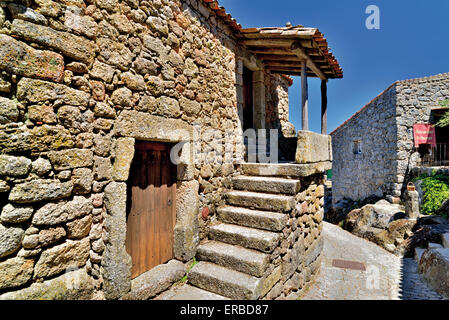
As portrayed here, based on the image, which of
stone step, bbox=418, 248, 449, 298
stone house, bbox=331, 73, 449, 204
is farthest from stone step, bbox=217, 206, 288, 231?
stone house, bbox=331, 73, 449, 204

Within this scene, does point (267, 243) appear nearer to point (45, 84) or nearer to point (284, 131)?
point (45, 84)

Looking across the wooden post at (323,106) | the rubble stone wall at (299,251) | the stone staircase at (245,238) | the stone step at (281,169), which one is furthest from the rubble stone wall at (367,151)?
the stone staircase at (245,238)

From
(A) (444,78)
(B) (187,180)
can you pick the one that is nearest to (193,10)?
(B) (187,180)

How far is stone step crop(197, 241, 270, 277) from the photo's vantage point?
9.68ft

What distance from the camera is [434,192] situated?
23.7 feet

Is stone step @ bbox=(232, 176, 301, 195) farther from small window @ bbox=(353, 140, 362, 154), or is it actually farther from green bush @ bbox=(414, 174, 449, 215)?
small window @ bbox=(353, 140, 362, 154)

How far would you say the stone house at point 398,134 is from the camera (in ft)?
30.3

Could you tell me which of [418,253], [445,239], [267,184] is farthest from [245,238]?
[418,253]

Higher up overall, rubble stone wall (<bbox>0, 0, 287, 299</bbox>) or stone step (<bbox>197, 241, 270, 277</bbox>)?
rubble stone wall (<bbox>0, 0, 287, 299</bbox>)

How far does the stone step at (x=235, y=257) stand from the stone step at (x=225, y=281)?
61mm

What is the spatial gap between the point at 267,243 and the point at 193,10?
3217mm

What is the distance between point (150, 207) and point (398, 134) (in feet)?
32.5

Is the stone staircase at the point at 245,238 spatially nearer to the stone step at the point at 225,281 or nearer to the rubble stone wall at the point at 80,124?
the stone step at the point at 225,281

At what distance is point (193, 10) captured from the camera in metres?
3.41
